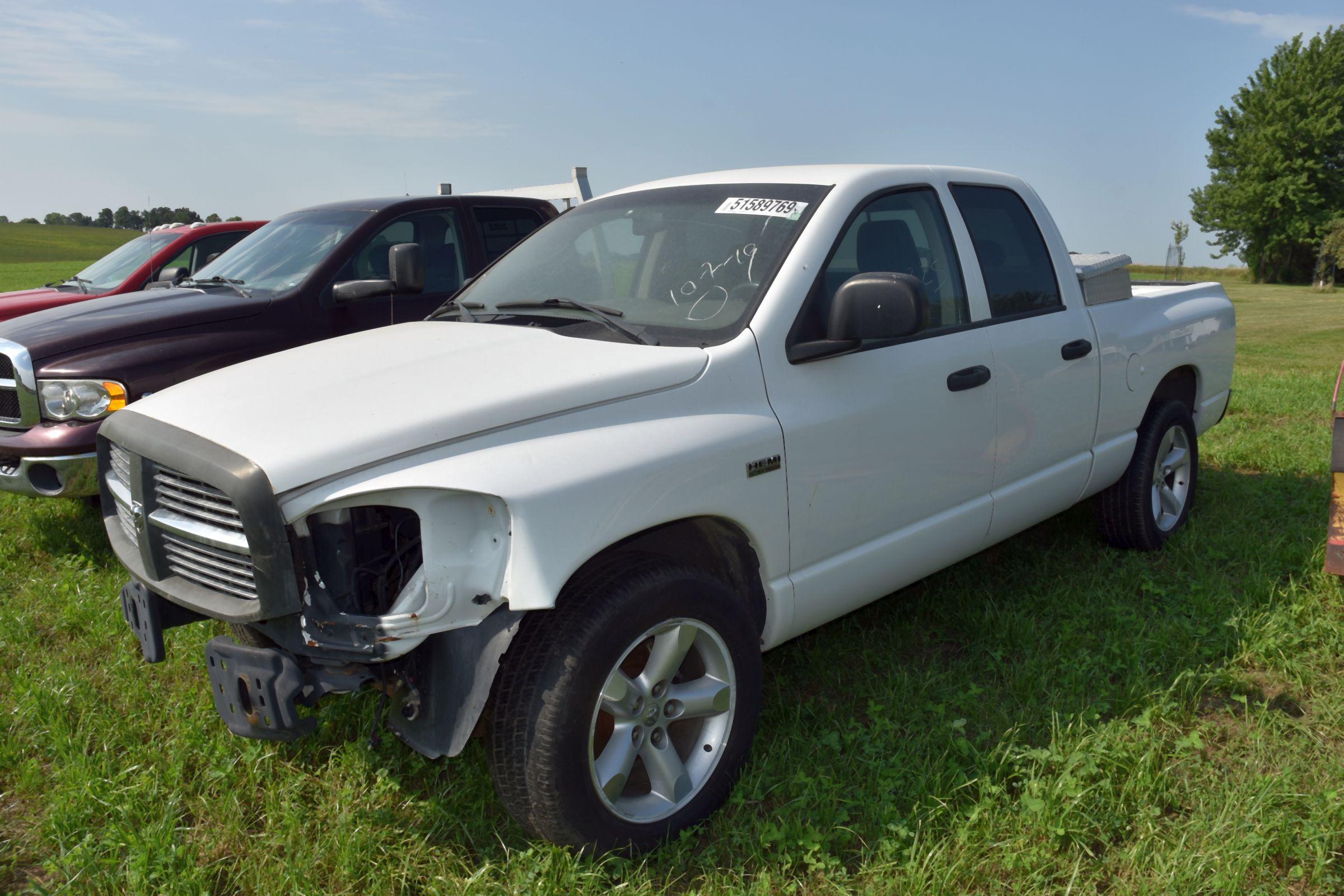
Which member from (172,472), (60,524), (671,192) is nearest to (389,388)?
(172,472)

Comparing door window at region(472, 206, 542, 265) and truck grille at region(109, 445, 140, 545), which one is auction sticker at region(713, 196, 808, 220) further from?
door window at region(472, 206, 542, 265)

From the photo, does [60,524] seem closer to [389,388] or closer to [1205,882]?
[389,388]

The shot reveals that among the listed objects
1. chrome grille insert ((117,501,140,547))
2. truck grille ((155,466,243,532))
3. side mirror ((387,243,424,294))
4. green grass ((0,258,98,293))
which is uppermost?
side mirror ((387,243,424,294))

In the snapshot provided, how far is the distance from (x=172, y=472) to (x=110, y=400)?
8.36 ft

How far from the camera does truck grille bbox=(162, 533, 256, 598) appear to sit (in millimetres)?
2498

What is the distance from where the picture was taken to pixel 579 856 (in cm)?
260

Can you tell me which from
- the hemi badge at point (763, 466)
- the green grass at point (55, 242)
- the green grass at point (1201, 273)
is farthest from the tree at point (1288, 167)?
the hemi badge at point (763, 466)

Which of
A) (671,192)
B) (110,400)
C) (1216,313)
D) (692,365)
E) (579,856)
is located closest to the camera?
(579,856)

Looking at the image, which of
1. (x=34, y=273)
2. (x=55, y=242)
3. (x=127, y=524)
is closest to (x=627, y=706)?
(x=127, y=524)

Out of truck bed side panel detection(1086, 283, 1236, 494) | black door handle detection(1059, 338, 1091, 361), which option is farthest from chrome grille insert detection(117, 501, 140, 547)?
truck bed side panel detection(1086, 283, 1236, 494)

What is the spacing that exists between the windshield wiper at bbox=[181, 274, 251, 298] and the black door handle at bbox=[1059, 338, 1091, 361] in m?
4.28

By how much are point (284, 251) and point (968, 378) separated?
4.40 metres

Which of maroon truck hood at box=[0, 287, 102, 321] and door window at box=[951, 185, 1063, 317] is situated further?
maroon truck hood at box=[0, 287, 102, 321]

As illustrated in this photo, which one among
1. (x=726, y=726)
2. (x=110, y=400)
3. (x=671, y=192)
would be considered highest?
(x=671, y=192)
